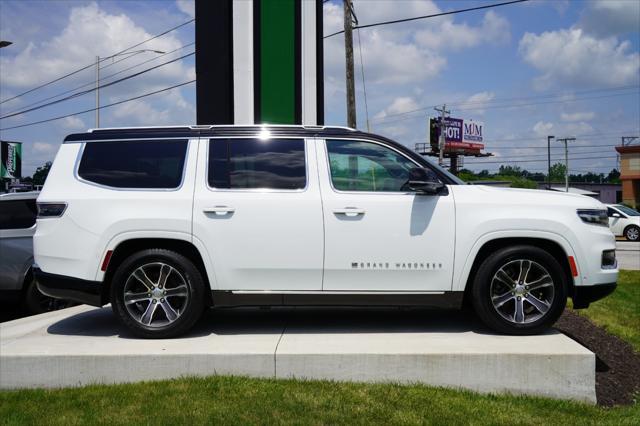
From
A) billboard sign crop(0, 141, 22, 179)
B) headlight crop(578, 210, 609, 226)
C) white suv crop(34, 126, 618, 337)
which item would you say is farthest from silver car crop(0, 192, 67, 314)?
billboard sign crop(0, 141, 22, 179)

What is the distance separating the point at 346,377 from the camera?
4570mm

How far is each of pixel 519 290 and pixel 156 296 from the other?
3.12 meters

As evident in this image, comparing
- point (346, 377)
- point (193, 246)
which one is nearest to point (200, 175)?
point (193, 246)

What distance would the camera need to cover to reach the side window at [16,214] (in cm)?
795

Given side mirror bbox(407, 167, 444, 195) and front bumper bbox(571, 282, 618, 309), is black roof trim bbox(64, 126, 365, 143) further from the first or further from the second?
front bumper bbox(571, 282, 618, 309)

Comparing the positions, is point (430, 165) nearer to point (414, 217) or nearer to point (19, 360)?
point (414, 217)

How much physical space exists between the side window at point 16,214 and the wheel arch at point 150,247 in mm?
3457

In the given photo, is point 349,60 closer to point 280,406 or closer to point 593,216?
point 593,216

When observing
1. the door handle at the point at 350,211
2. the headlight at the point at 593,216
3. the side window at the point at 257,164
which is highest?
the side window at the point at 257,164

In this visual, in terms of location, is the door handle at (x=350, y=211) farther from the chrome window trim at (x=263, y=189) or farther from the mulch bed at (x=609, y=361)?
the mulch bed at (x=609, y=361)

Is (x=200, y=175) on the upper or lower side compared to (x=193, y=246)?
upper

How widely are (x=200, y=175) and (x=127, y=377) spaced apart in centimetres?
177

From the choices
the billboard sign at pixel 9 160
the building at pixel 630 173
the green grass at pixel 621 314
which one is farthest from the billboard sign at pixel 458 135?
the green grass at pixel 621 314

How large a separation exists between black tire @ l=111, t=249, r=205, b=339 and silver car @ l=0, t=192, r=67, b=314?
3289mm
